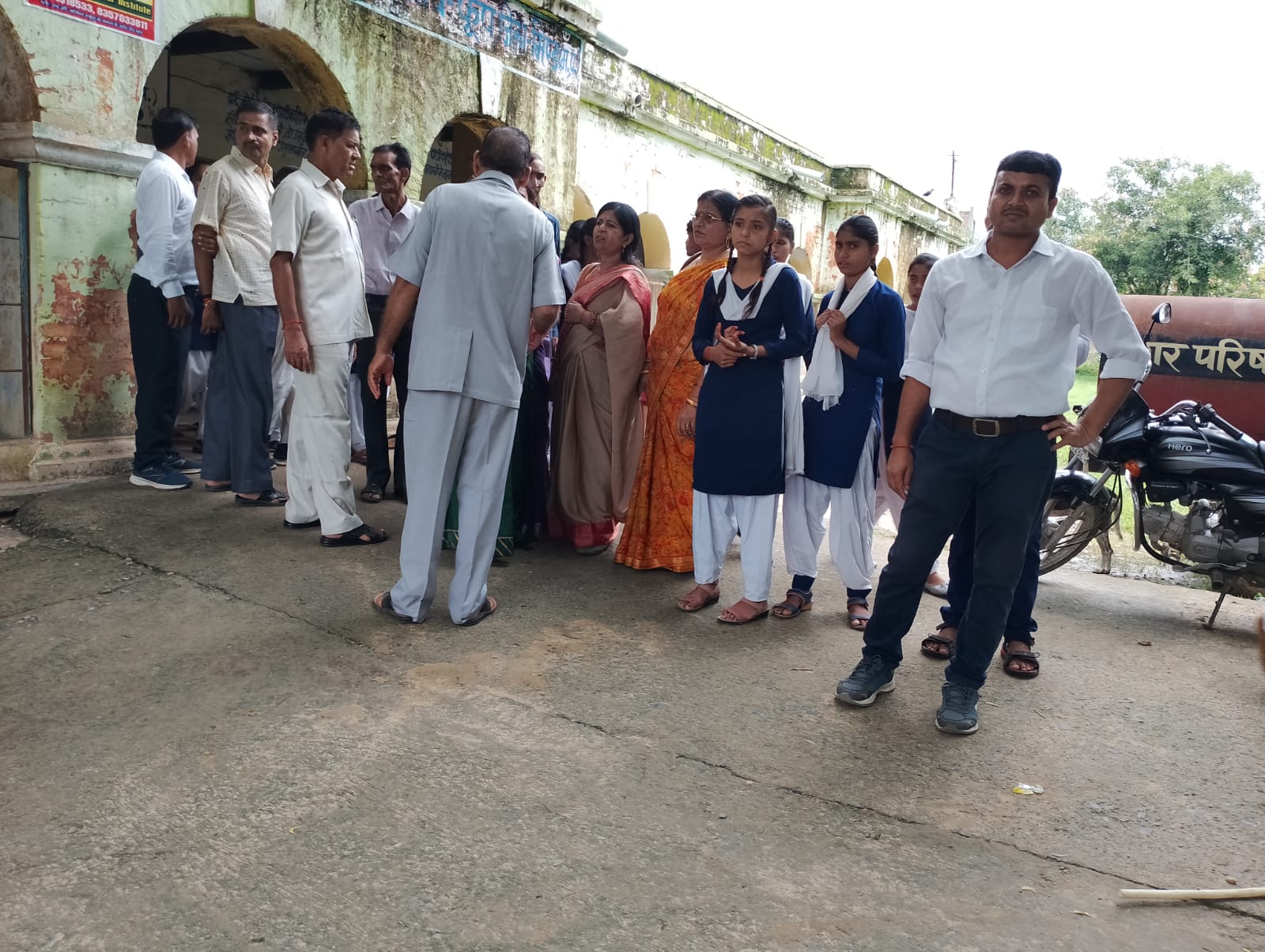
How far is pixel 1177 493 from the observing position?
14.6 feet

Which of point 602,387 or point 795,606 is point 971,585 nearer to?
point 795,606

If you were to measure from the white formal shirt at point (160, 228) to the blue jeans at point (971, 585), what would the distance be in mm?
3782

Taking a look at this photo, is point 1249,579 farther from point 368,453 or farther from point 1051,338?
point 368,453

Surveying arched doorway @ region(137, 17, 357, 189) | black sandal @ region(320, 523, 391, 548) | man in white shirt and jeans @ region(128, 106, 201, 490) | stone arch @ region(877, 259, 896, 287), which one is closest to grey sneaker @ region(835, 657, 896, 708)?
black sandal @ region(320, 523, 391, 548)

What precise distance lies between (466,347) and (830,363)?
1478mm

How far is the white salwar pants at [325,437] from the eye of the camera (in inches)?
166

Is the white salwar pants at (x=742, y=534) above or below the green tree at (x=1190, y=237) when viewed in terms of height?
below

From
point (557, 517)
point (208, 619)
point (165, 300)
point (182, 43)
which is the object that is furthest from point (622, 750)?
point (182, 43)

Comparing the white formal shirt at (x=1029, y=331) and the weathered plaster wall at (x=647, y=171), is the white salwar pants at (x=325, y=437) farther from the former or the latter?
the weathered plaster wall at (x=647, y=171)

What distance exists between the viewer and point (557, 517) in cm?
474

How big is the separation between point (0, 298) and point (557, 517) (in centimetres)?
306

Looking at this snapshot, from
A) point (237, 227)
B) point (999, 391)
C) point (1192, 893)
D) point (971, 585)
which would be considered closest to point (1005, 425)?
point (999, 391)

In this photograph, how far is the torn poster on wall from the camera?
6.95 m

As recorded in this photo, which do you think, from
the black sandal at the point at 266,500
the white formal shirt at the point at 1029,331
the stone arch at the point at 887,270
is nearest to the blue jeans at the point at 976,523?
the white formal shirt at the point at 1029,331
